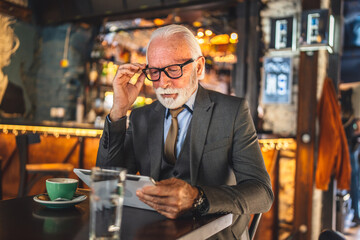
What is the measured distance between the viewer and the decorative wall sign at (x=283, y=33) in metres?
3.84

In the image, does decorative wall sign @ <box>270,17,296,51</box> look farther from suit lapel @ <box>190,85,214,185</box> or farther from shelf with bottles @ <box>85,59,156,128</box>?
shelf with bottles @ <box>85,59,156,128</box>

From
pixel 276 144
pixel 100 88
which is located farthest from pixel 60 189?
pixel 100 88

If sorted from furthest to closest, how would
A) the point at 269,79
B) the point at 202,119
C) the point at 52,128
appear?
the point at 52,128 < the point at 269,79 < the point at 202,119

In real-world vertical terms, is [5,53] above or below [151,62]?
above

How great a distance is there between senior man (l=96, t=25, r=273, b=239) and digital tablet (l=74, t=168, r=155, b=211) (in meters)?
0.31

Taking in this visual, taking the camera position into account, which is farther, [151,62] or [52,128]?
[52,128]

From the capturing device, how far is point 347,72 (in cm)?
837

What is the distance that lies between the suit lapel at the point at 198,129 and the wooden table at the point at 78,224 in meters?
0.40

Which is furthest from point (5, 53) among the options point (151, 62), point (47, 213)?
point (47, 213)

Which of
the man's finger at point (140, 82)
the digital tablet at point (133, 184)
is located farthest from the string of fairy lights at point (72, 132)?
the digital tablet at point (133, 184)

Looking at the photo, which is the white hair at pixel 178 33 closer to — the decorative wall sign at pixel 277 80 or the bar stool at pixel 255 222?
the bar stool at pixel 255 222

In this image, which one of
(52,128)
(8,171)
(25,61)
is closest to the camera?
(52,128)

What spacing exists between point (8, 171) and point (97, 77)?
88.3 inches

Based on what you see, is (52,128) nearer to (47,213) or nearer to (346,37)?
(47,213)
